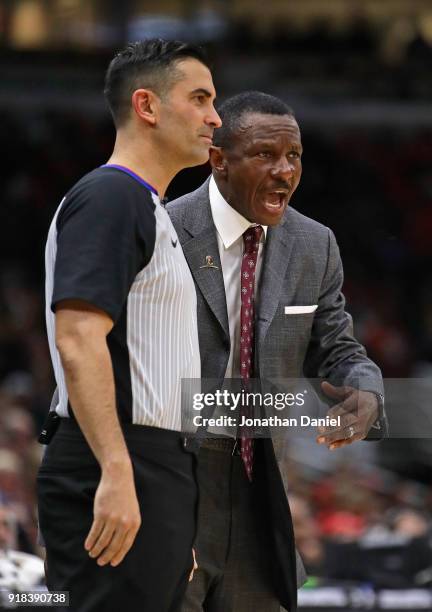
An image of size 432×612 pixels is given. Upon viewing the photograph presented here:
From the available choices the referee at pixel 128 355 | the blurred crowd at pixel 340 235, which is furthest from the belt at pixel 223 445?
the blurred crowd at pixel 340 235

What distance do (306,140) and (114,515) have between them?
500 inches

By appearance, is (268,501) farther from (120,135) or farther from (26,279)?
(26,279)

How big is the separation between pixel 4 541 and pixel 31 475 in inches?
98.8

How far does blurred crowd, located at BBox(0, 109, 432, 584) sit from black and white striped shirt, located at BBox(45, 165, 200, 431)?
20.3ft

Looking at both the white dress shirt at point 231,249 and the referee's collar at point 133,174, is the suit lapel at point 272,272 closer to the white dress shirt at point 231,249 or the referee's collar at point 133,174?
the white dress shirt at point 231,249

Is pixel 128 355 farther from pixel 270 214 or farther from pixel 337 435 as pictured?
pixel 270 214

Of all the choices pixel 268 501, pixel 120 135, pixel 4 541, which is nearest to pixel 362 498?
pixel 4 541

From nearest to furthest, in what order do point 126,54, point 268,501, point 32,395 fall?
point 126,54, point 268,501, point 32,395

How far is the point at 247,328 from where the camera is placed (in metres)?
3.44

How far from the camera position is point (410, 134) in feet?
49.1

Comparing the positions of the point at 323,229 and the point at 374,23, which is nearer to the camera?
the point at 323,229

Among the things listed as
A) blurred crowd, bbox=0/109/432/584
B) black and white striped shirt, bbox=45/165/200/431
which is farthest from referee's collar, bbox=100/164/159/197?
blurred crowd, bbox=0/109/432/584

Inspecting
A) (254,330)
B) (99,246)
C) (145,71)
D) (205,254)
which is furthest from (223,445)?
(145,71)

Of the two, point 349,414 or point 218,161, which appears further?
point 218,161
